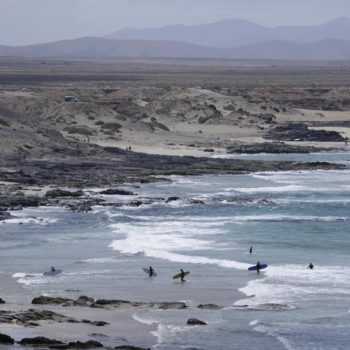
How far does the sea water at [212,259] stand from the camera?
86.7 feet

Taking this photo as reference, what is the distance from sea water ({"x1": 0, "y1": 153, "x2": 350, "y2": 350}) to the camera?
86.7ft

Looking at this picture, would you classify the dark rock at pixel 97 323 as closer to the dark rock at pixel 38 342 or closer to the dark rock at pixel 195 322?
the dark rock at pixel 195 322

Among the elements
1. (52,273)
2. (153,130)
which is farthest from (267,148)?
(52,273)

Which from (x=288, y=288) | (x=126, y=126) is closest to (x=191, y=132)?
(x=126, y=126)

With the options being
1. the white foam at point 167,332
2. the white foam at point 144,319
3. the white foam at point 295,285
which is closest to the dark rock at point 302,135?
the white foam at point 295,285

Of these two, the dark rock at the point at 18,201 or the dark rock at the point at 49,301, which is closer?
the dark rock at the point at 49,301

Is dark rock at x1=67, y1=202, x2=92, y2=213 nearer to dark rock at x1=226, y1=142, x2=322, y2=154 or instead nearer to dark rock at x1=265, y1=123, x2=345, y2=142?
dark rock at x1=226, y1=142, x2=322, y2=154

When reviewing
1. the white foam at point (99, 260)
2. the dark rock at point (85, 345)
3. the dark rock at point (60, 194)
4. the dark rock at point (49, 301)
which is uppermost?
the dark rock at point (85, 345)

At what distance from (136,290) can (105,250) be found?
22.4ft

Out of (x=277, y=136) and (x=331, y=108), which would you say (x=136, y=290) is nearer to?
(x=277, y=136)

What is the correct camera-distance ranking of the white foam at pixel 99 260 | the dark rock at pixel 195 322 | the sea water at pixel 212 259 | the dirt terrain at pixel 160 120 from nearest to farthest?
the dark rock at pixel 195 322, the sea water at pixel 212 259, the white foam at pixel 99 260, the dirt terrain at pixel 160 120

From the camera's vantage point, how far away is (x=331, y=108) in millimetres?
108938

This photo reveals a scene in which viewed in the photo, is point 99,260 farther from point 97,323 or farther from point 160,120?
point 160,120

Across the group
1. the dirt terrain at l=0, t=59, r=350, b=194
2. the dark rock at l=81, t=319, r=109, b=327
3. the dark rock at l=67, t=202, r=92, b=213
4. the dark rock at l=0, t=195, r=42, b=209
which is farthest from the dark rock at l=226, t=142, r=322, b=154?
the dark rock at l=81, t=319, r=109, b=327
